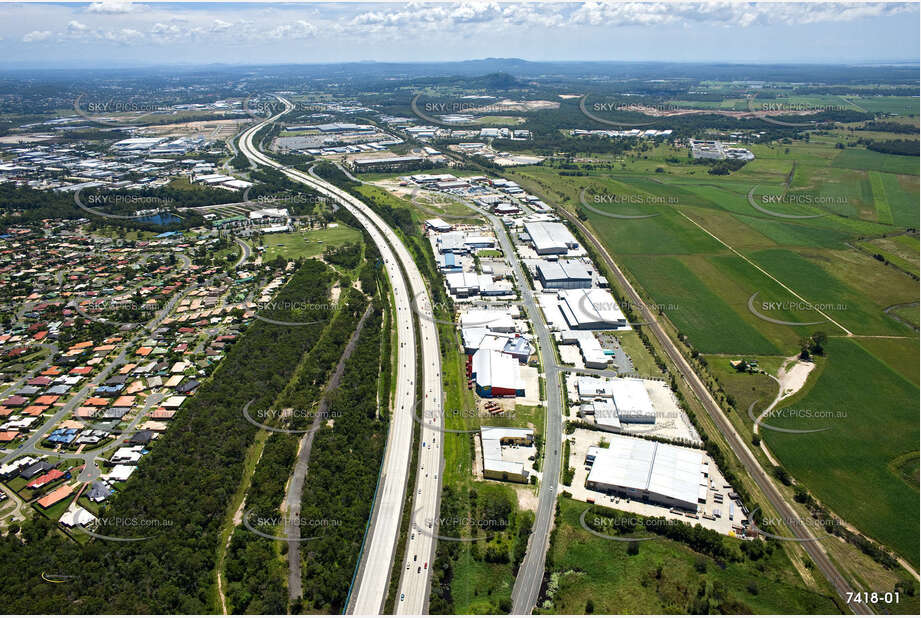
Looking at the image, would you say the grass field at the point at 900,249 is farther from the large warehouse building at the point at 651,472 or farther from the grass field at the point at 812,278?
the large warehouse building at the point at 651,472

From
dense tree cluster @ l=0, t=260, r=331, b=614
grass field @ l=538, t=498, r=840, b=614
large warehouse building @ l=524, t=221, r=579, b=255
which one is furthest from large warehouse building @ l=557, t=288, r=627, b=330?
dense tree cluster @ l=0, t=260, r=331, b=614

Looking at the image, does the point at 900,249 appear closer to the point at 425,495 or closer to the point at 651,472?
the point at 651,472

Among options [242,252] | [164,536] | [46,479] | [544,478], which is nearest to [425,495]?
[544,478]

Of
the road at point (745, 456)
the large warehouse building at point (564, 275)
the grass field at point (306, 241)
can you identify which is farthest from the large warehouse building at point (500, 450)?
the grass field at point (306, 241)

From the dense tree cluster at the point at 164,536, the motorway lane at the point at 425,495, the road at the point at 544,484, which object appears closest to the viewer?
the dense tree cluster at the point at 164,536

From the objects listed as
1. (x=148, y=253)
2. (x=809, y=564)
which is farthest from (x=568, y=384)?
(x=148, y=253)

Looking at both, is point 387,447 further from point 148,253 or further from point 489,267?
point 148,253
